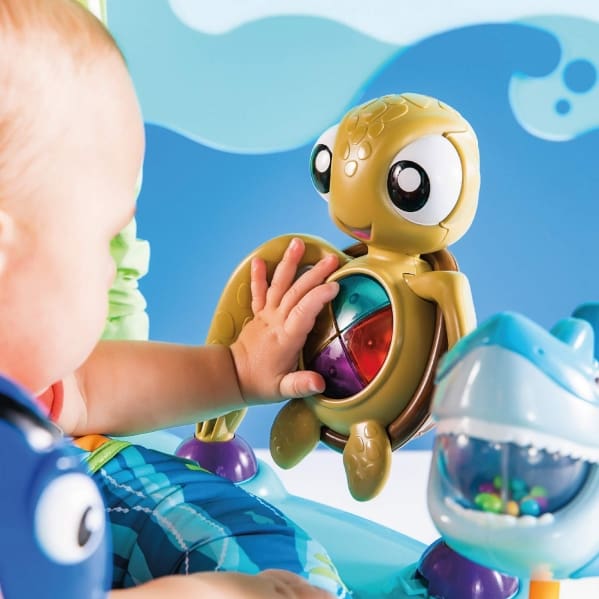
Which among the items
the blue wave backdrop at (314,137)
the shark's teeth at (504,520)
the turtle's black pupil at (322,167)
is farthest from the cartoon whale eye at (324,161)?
the blue wave backdrop at (314,137)

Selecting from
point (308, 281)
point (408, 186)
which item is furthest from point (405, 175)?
point (308, 281)

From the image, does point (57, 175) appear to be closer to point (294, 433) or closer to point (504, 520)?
point (504, 520)

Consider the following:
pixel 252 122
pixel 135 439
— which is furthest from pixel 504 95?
pixel 135 439

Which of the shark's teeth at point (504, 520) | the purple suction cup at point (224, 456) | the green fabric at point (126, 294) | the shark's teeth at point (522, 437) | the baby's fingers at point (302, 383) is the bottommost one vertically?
the purple suction cup at point (224, 456)

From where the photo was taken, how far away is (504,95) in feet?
6.13

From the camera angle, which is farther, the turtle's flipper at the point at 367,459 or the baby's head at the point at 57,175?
the turtle's flipper at the point at 367,459

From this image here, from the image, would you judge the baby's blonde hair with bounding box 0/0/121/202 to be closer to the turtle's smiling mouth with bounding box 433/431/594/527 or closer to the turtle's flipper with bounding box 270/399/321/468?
the turtle's smiling mouth with bounding box 433/431/594/527

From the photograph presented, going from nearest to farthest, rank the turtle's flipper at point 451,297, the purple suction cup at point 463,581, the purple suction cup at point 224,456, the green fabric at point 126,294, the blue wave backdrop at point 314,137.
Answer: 1. the turtle's flipper at point 451,297
2. the purple suction cup at point 463,581
3. the purple suction cup at point 224,456
4. the green fabric at point 126,294
5. the blue wave backdrop at point 314,137

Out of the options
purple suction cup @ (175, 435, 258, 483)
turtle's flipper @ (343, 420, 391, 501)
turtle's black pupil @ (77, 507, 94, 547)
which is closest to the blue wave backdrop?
purple suction cup @ (175, 435, 258, 483)

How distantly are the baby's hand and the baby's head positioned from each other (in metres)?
Answer: 0.27

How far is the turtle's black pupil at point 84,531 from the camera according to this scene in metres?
0.40

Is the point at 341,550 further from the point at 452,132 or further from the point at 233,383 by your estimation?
the point at 452,132

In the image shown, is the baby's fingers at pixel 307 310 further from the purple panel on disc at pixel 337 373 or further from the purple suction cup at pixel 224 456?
the purple suction cup at pixel 224 456

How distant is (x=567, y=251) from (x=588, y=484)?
1469 mm
